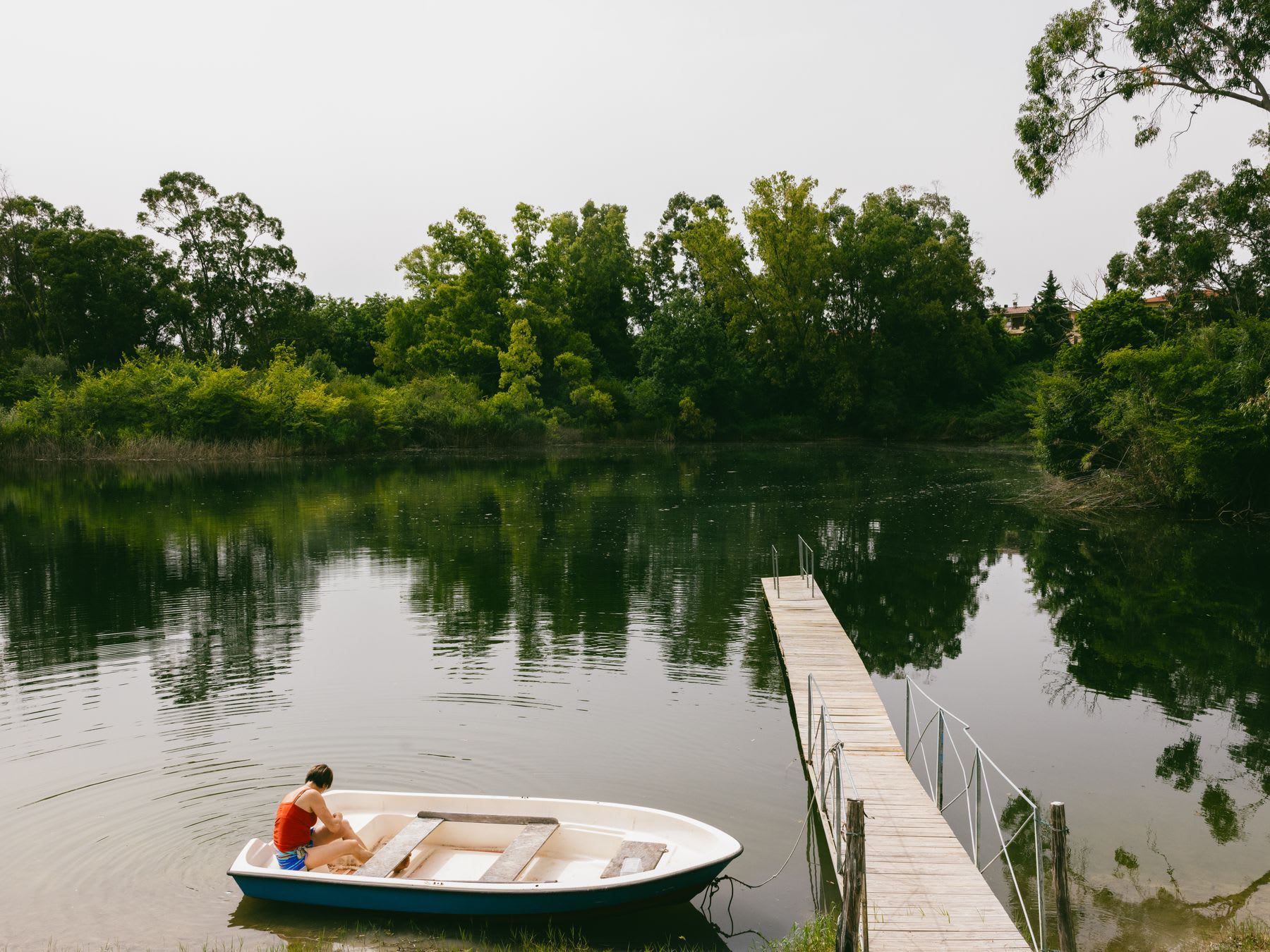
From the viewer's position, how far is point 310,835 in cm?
775

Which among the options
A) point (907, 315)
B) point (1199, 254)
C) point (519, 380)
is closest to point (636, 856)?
point (1199, 254)

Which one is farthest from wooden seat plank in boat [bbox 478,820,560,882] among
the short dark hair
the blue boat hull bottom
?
the short dark hair

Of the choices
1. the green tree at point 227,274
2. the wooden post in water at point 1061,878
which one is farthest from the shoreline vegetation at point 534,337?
the wooden post in water at point 1061,878

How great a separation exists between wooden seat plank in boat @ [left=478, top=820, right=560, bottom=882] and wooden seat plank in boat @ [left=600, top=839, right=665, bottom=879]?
1.89 ft

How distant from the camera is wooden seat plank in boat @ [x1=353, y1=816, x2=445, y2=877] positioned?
24.7ft

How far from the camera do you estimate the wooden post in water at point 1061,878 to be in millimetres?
5641

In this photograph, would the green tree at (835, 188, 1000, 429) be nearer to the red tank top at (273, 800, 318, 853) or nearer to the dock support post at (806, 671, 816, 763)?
the dock support post at (806, 671, 816, 763)

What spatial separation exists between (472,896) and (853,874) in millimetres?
2964

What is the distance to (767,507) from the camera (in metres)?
32.8

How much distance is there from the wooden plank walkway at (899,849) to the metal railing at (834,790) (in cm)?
13

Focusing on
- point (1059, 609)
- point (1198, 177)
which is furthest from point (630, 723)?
point (1198, 177)

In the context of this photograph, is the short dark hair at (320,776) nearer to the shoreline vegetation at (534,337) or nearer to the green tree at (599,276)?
the shoreline vegetation at (534,337)

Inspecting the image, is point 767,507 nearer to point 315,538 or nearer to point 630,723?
point 315,538

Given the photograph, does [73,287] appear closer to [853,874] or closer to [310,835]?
[310,835]
